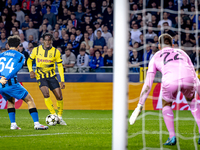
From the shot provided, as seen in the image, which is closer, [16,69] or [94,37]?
[16,69]

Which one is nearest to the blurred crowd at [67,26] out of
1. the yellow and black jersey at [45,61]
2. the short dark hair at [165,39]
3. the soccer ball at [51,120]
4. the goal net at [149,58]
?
the goal net at [149,58]

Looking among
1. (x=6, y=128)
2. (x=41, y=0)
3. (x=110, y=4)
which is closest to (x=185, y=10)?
(x=110, y=4)

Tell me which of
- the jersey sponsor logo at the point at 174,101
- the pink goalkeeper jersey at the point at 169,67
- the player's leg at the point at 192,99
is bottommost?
the jersey sponsor logo at the point at 174,101

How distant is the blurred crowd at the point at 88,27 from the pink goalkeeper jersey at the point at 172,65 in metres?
4.92

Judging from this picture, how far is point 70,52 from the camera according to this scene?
34.4 ft

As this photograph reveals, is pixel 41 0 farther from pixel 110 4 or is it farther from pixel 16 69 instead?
pixel 16 69

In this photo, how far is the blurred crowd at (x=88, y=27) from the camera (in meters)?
10.2

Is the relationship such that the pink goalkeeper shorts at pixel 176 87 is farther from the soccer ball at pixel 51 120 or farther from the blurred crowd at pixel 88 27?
the blurred crowd at pixel 88 27

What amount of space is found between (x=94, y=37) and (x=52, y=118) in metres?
5.53

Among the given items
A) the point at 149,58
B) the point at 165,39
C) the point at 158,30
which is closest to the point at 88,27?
the point at 158,30

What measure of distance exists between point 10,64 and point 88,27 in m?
6.53

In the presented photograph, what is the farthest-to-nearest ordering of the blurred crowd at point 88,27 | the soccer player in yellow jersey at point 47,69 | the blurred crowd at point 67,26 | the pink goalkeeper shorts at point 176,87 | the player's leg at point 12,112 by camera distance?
the blurred crowd at point 67,26
the blurred crowd at point 88,27
the soccer player in yellow jersey at point 47,69
the player's leg at point 12,112
the pink goalkeeper shorts at point 176,87

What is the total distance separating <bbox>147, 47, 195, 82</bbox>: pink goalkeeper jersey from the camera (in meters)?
4.24

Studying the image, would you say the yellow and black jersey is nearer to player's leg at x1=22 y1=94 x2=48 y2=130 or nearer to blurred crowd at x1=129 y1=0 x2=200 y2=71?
player's leg at x1=22 y1=94 x2=48 y2=130
